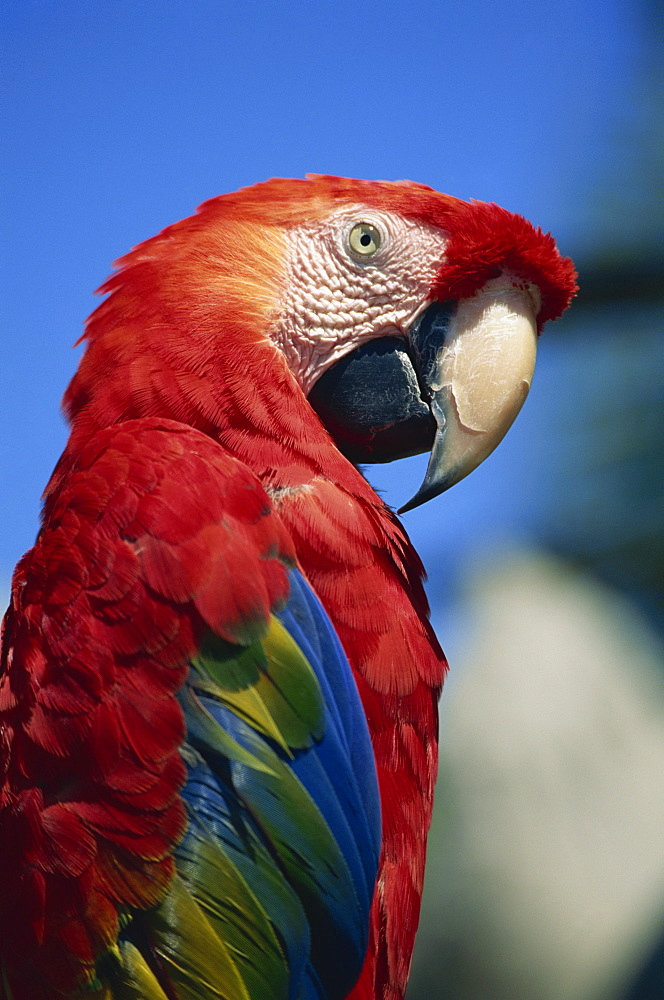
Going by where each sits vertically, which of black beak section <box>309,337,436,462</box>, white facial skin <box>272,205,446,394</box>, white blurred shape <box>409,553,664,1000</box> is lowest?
white blurred shape <box>409,553,664,1000</box>

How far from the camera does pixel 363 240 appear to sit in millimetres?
1030

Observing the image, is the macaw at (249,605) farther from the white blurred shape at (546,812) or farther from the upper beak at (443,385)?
the white blurred shape at (546,812)

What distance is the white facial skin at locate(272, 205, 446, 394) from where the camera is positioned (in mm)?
1008

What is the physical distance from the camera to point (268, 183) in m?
1.04

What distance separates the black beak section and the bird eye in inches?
4.3

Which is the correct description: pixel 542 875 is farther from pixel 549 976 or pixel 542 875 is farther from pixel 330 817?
pixel 330 817

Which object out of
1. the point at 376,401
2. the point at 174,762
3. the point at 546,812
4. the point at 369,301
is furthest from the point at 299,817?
the point at 546,812

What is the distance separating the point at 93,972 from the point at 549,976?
3105 millimetres

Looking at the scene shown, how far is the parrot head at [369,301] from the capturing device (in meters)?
0.96

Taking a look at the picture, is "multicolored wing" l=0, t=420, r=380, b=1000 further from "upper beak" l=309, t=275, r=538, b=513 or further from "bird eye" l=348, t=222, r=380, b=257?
"bird eye" l=348, t=222, r=380, b=257

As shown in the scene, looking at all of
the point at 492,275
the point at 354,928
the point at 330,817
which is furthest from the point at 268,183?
the point at 354,928

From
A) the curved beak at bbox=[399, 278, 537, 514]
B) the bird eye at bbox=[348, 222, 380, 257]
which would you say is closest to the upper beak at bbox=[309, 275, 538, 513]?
the curved beak at bbox=[399, 278, 537, 514]

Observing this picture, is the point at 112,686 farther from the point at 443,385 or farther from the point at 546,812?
the point at 546,812

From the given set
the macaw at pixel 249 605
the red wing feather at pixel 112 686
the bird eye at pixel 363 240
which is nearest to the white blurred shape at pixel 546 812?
the macaw at pixel 249 605
